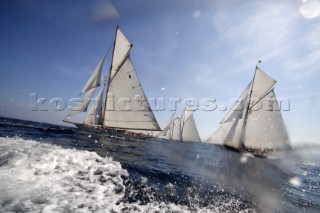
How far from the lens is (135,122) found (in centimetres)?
3866

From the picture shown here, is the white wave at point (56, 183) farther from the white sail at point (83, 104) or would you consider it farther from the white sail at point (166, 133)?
the white sail at point (166, 133)

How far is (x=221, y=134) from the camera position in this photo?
5400cm

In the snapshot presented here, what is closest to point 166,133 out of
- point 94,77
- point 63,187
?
point 94,77

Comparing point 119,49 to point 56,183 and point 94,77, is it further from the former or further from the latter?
point 56,183

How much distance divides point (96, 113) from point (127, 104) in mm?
18238

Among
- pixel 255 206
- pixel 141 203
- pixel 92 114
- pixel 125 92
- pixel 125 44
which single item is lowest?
pixel 255 206

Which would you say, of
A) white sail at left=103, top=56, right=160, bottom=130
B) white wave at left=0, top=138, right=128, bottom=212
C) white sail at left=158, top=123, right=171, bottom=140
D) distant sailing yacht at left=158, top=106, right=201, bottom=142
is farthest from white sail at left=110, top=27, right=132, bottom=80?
white sail at left=158, top=123, right=171, bottom=140

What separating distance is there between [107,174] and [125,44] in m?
38.0

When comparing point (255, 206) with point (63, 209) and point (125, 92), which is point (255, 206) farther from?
point (125, 92)

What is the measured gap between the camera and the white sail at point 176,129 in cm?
9922

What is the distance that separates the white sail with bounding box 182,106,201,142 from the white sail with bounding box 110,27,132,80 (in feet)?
191

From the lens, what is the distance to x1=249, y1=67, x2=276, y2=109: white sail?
171ft

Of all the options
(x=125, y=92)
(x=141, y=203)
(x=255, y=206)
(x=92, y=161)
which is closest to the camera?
(x=141, y=203)

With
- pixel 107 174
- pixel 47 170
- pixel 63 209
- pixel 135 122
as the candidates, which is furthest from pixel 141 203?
pixel 135 122
